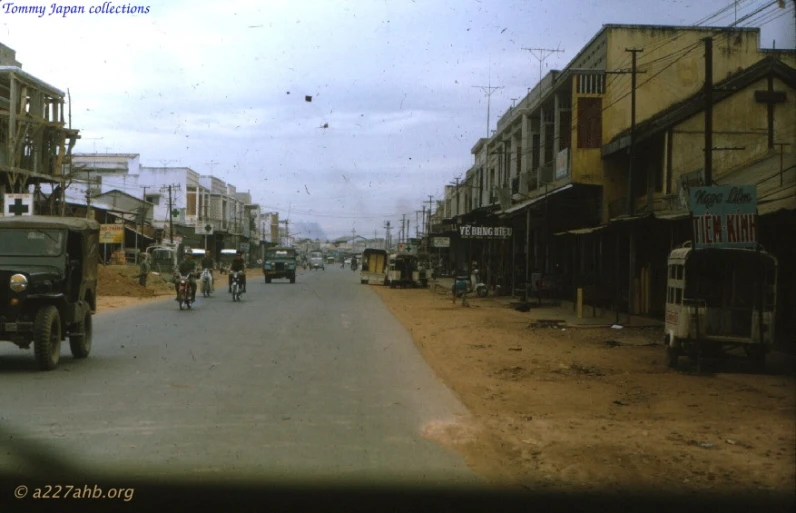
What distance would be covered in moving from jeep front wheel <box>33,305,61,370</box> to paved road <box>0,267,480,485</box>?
0.80 feet

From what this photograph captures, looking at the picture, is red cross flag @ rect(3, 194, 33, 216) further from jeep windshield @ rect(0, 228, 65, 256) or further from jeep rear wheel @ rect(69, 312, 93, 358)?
jeep windshield @ rect(0, 228, 65, 256)

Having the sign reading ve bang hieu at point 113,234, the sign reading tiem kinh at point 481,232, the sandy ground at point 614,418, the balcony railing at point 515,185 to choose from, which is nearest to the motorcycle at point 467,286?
the sign reading tiem kinh at point 481,232

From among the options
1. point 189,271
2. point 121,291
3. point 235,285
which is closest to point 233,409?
point 189,271

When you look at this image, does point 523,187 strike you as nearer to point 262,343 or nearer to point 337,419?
point 262,343

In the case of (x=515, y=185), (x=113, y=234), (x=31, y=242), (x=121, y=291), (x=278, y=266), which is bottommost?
(x=121, y=291)

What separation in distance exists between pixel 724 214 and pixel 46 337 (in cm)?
999

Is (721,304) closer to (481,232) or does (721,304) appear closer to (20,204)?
(20,204)

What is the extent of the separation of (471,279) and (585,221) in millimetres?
8699

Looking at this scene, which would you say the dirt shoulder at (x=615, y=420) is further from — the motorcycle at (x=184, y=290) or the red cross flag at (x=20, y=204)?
the motorcycle at (x=184, y=290)

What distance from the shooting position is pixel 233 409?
904cm

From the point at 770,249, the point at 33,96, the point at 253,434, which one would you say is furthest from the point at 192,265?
the point at 253,434

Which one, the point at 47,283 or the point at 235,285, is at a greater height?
the point at 47,283

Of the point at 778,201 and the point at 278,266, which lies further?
the point at 278,266

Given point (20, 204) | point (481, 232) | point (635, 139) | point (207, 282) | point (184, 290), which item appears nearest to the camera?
point (20, 204)
